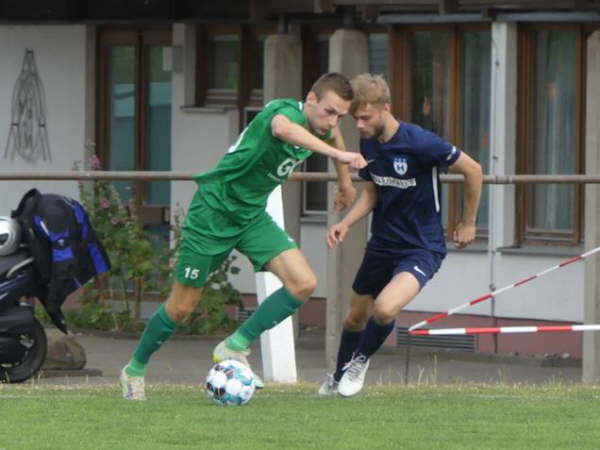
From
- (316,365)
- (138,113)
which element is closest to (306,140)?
(316,365)

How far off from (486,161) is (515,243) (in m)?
0.76

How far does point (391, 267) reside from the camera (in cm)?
1076

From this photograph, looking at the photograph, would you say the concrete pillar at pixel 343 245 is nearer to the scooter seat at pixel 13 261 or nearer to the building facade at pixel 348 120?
the building facade at pixel 348 120

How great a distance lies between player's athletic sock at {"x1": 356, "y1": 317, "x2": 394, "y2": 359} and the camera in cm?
1071

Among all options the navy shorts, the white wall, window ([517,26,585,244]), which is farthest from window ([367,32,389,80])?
the navy shorts

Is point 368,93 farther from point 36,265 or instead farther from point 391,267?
point 36,265

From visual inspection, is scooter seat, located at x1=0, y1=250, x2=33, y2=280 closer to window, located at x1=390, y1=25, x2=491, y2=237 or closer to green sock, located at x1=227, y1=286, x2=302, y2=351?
green sock, located at x1=227, y1=286, x2=302, y2=351

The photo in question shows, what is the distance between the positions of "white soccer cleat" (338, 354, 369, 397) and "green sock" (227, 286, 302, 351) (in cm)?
63

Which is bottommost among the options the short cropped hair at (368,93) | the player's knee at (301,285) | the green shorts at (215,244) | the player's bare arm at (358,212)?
the player's knee at (301,285)

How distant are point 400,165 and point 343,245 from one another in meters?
5.92

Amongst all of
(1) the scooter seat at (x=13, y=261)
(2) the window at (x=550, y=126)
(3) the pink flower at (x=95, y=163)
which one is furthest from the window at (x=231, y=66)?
(1) the scooter seat at (x=13, y=261)

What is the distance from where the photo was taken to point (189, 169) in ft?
64.6

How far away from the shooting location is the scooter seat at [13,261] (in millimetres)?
13344

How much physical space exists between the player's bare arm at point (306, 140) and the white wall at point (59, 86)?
10.6m
